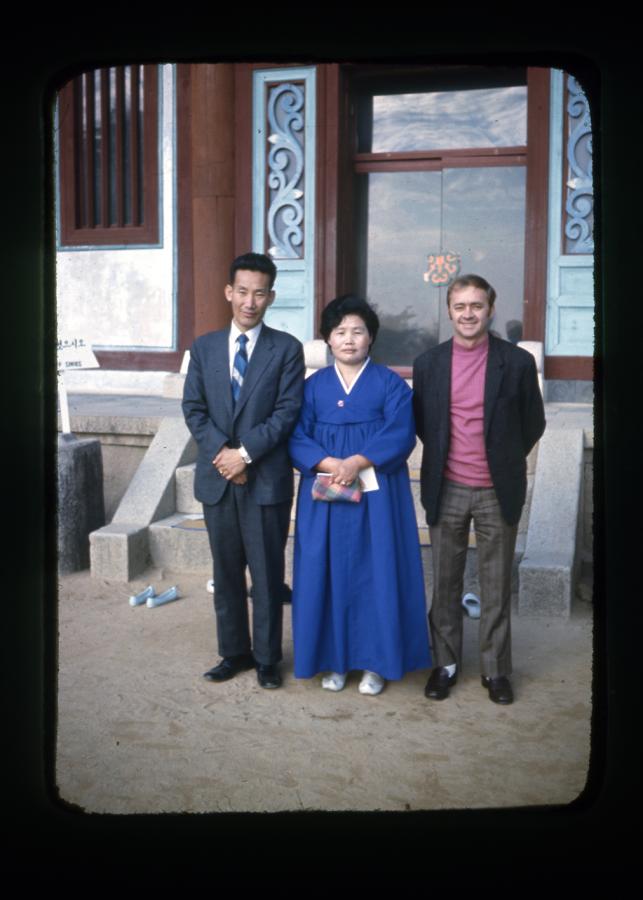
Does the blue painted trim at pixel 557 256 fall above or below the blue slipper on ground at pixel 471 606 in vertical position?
above

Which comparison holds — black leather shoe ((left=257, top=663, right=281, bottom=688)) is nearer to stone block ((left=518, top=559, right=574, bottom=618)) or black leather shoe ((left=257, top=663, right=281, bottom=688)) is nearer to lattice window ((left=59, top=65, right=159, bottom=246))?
stone block ((left=518, top=559, right=574, bottom=618))

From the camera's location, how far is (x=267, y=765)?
3.02m

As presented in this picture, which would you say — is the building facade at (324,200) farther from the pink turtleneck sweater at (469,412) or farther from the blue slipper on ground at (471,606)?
the pink turtleneck sweater at (469,412)

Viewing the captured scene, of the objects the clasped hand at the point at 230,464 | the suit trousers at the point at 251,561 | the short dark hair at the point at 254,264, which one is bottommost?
the suit trousers at the point at 251,561

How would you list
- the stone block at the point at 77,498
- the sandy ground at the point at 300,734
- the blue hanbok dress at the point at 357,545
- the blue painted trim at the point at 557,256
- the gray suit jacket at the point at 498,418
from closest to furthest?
the sandy ground at the point at 300,734 < the gray suit jacket at the point at 498,418 < the blue hanbok dress at the point at 357,545 < the stone block at the point at 77,498 < the blue painted trim at the point at 557,256

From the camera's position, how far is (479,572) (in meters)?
3.61

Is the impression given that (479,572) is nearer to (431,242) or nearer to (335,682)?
(335,682)

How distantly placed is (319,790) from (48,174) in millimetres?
2104

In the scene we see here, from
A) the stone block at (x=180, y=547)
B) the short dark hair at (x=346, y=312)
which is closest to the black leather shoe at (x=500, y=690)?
the short dark hair at (x=346, y=312)

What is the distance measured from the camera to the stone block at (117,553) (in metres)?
5.26

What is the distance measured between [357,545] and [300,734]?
29.8 inches

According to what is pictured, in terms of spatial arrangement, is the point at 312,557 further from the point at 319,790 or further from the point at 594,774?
the point at 594,774

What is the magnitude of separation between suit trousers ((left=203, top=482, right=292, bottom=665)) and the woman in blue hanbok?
0.12m

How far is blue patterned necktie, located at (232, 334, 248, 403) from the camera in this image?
3.74 meters
